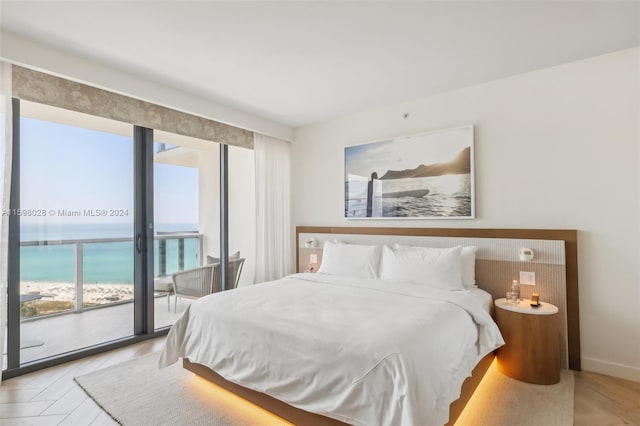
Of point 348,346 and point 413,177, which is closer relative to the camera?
point 348,346

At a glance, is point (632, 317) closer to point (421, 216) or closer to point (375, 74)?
point (421, 216)

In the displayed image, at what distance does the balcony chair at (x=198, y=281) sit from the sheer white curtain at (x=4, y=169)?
1.54 meters

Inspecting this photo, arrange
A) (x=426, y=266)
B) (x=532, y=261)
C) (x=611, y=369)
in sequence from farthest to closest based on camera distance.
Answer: (x=426, y=266) < (x=532, y=261) < (x=611, y=369)

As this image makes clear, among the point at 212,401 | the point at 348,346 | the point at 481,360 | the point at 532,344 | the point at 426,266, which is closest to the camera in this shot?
the point at 348,346

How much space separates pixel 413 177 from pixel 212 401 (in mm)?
2790

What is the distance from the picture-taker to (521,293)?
2855 mm

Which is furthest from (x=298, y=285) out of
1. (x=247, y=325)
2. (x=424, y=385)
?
(x=424, y=385)

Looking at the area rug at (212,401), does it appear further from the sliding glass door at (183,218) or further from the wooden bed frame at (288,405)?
the sliding glass door at (183,218)

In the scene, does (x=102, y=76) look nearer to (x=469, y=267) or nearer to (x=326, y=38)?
(x=326, y=38)

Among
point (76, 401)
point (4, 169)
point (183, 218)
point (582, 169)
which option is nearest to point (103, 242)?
point (183, 218)

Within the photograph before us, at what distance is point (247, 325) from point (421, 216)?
2.24m

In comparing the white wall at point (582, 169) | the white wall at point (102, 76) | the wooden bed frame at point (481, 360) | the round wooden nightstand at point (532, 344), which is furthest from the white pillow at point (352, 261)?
the white wall at point (102, 76)

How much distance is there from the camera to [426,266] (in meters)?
2.92

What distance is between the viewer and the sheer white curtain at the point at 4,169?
7.55 feet
